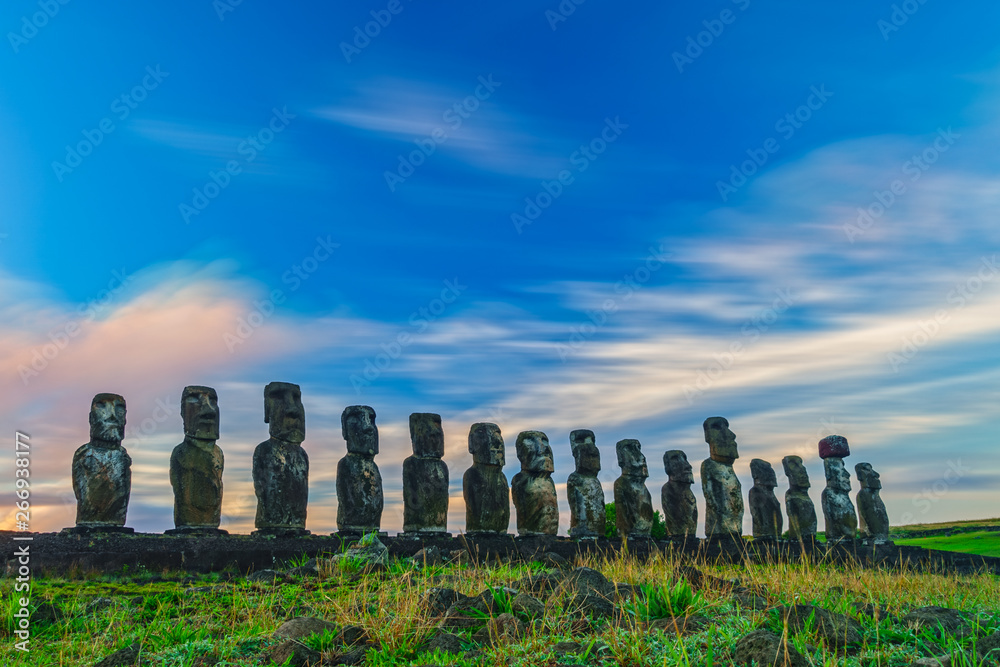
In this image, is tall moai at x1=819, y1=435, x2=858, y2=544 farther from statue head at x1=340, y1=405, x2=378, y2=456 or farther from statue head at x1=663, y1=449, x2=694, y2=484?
statue head at x1=340, y1=405, x2=378, y2=456

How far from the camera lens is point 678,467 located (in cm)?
1794

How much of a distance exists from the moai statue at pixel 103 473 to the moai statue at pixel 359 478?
9.72 ft

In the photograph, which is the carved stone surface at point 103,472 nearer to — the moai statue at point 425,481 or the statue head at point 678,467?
the moai statue at point 425,481

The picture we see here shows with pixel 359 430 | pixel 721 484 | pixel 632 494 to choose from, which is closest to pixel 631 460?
pixel 632 494

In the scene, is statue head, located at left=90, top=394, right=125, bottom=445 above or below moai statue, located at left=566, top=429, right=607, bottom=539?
above

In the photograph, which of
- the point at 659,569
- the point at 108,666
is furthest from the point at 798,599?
the point at 108,666

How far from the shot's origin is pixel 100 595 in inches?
332

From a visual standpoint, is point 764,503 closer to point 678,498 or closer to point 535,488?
point 678,498

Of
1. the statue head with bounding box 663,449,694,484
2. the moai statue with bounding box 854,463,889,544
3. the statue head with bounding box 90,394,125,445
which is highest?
the statue head with bounding box 90,394,125,445

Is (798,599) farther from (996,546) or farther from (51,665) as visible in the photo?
(996,546)

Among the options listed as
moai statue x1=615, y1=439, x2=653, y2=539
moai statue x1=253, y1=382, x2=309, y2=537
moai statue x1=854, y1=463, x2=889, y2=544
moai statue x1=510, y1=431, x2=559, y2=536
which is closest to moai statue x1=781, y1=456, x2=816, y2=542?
moai statue x1=854, y1=463, x2=889, y2=544

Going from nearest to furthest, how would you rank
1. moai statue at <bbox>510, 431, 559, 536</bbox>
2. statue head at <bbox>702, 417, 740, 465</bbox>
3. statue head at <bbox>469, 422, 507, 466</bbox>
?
statue head at <bbox>469, 422, 507, 466</bbox> → moai statue at <bbox>510, 431, 559, 536</bbox> → statue head at <bbox>702, 417, 740, 465</bbox>

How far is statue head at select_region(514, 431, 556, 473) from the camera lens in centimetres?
1507

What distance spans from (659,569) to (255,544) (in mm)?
5675
